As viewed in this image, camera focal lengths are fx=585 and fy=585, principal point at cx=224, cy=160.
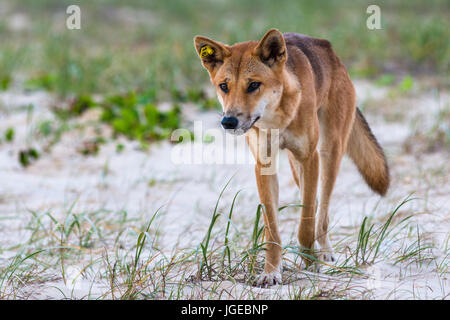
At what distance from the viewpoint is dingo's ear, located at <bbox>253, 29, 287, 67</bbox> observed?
3.09 m

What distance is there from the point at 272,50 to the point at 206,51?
1.21 ft

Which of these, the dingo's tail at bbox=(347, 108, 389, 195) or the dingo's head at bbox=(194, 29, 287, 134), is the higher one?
the dingo's head at bbox=(194, 29, 287, 134)

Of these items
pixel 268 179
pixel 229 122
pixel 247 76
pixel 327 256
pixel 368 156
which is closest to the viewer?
pixel 229 122

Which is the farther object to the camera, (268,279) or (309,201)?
(309,201)

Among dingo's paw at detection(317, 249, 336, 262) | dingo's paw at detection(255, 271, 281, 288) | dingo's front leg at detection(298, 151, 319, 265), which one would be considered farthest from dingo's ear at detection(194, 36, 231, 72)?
dingo's paw at detection(317, 249, 336, 262)

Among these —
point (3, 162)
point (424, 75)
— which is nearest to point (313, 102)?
point (3, 162)

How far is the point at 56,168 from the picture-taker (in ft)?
20.1

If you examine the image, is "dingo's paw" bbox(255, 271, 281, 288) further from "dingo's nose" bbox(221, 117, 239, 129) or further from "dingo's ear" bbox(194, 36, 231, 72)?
"dingo's ear" bbox(194, 36, 231, 72)

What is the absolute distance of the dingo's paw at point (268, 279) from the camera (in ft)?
10.3

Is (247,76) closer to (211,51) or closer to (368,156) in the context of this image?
(211,51)

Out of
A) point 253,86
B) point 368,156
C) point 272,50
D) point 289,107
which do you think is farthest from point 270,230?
point 368,156

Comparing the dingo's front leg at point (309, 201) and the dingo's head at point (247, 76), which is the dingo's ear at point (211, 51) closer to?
the dingo's head at point (247, 76)

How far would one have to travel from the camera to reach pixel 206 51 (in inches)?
127
